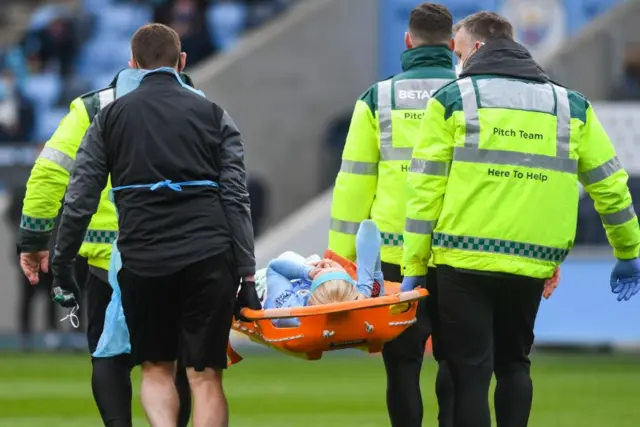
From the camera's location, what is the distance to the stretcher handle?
8.09 metres

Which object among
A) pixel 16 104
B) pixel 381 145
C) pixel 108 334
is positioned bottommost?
pixel 16 104

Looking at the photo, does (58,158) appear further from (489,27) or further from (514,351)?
(514,351)

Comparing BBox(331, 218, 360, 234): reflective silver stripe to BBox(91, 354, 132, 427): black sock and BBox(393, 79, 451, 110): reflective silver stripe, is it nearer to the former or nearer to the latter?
BBox(393, 79, 451, 110): reflective silver stripe

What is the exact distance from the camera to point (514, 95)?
8.24m

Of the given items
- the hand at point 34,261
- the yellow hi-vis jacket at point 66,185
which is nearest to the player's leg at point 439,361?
the yellow hi-vis jacket at point 66,185

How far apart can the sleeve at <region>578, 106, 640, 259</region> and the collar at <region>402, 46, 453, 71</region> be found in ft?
3.82

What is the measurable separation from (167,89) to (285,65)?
14166 millimetres

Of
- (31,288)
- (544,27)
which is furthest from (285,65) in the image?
(31,288)

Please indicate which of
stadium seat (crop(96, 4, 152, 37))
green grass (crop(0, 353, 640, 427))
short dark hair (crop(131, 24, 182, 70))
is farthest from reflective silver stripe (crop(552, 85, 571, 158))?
stadium seat (crop(96, 4, 152, 37))

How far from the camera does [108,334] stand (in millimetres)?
8750

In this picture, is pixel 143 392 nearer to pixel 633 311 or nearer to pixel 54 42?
pixel 633 311

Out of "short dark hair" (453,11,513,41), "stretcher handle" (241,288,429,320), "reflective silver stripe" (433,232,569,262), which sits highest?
"short dark hair" (453,11,513,41)

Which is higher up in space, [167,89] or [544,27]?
[167,89]

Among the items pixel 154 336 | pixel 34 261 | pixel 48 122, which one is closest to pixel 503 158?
pixel 154 336
